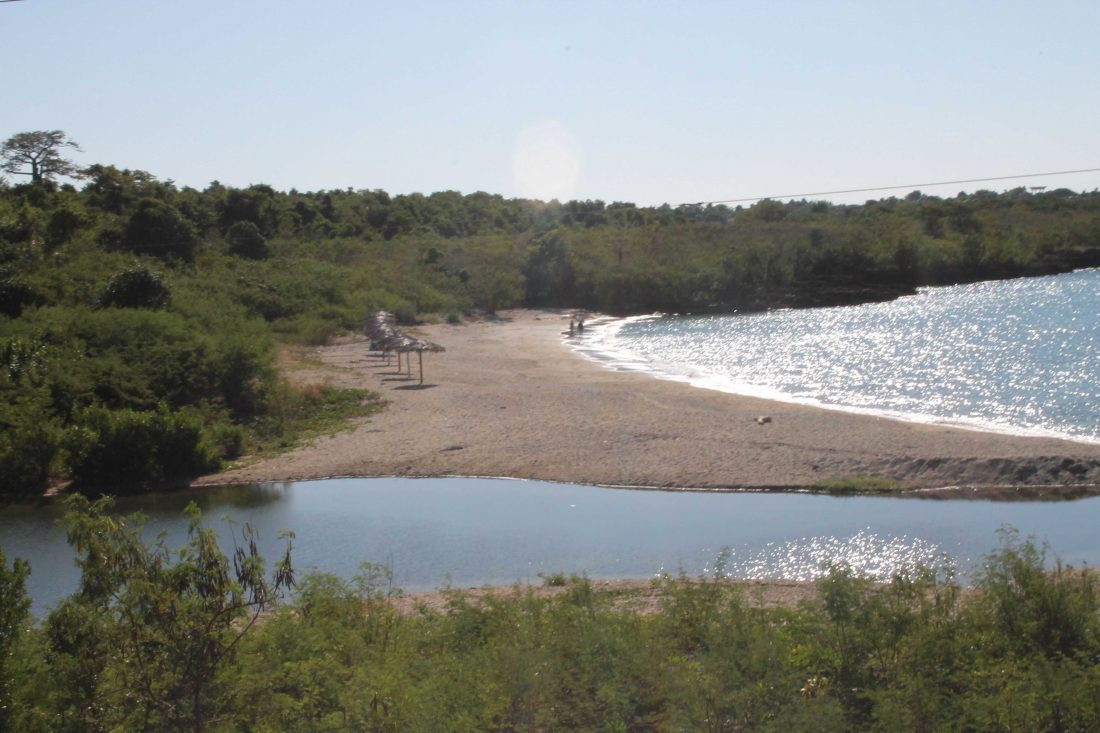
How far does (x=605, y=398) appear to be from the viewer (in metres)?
34.1

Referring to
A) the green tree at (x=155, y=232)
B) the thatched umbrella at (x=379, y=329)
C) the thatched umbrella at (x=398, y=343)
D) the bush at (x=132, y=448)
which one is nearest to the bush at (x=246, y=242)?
the green tree at (x=155, y=232)

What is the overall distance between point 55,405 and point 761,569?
1958cm

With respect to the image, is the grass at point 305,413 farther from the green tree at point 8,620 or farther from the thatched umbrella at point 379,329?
the green tree at point 8,620

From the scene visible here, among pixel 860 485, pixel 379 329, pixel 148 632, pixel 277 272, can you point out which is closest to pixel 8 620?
pixel 148 632

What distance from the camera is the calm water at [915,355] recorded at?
33.3 metres

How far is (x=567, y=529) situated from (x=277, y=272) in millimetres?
42916

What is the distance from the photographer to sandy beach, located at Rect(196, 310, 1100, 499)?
23672 mm

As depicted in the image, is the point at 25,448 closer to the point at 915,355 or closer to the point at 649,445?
the point at 649,445

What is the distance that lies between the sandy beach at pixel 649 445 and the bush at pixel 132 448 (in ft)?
3.94

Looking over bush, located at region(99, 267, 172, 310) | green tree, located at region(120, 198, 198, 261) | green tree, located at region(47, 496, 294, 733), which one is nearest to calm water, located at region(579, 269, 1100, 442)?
bush, located at region(99, 267, 172, 310)

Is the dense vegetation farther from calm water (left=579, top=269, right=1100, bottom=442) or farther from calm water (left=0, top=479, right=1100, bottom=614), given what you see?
calm water (left=579, top=269, right=1100, bottom=442)

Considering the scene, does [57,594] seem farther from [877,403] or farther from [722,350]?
[722,350]

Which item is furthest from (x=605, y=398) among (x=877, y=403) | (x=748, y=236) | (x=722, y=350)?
(x=748, y=236)

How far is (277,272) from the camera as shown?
60.0m
